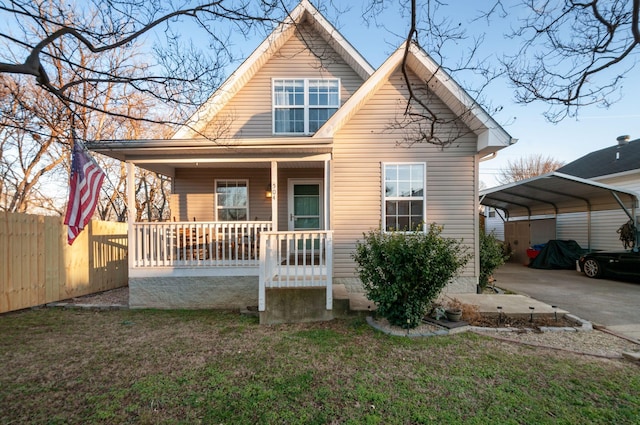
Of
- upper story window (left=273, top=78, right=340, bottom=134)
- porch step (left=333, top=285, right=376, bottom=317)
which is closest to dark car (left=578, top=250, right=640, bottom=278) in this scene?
porch step (left=333, top=285, right=376, bottom=317)

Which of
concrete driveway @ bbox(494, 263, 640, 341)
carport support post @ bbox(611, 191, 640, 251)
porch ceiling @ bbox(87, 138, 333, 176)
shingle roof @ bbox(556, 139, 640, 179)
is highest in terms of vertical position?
shingle roof @ bbox(556, 139, 640, 179)

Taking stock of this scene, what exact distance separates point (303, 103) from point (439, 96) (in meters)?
3.54

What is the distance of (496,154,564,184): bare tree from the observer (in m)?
30.5

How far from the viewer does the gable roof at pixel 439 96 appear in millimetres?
5930

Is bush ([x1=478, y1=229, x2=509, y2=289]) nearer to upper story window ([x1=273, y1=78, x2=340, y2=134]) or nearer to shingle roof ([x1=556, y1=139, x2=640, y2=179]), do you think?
upper story window ([x1=273, y1=78, x2=340, y2=134])

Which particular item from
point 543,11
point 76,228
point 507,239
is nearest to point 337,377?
point 76,228

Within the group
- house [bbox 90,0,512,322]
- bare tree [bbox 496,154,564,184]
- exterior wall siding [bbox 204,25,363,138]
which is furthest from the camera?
bare tree [bbox 496,154,564,184]

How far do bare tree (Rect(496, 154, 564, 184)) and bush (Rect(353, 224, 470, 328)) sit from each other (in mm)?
31984

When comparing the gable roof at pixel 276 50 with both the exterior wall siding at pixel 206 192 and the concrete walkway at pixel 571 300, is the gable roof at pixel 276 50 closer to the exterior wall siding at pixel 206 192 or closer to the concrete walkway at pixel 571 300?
the exterior wall siding at pixel 206 192

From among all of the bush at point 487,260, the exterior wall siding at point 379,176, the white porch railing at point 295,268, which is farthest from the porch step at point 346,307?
the bush at point 487,260

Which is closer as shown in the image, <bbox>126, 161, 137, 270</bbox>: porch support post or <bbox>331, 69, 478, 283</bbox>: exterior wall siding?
<bbox>126, 161, 137, 270</bbox>: porch support post

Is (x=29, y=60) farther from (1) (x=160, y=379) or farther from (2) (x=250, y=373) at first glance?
(2) (x=250, y=373)

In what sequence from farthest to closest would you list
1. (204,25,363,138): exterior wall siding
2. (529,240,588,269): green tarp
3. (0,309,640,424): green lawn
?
(529,240,588,269): green tarp, (204,25,363,138): exterior wall siding, (0,309,640,424): green lawn

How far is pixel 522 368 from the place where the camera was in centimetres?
332
